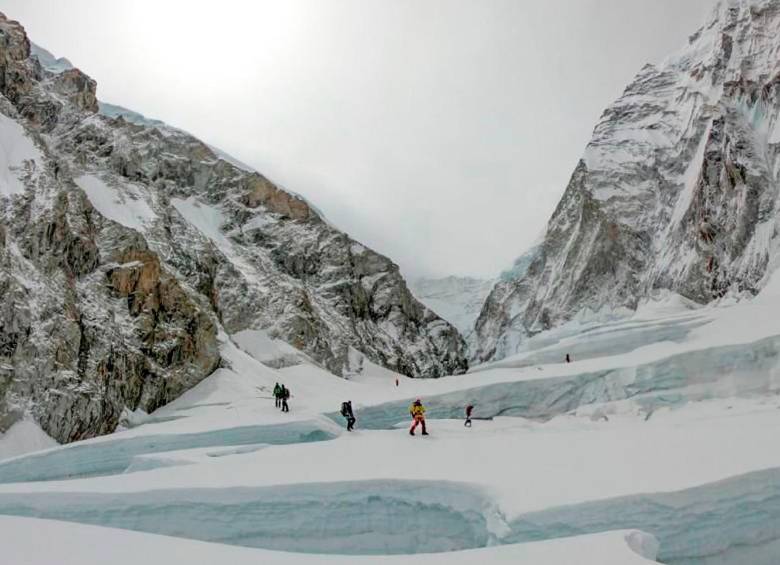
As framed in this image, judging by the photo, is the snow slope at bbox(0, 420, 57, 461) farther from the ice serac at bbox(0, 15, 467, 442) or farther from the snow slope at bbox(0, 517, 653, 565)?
the snow slope at bbox(0, 517, 653, 565)

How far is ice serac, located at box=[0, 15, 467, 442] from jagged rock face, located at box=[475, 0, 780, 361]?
32069mm

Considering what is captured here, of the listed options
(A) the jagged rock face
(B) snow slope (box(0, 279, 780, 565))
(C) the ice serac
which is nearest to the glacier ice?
(B) snow slope (box(0, 279, 780, 565))

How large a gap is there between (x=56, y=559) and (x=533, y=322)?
11667 cm

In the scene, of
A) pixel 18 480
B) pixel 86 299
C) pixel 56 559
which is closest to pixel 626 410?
pixel 56 559

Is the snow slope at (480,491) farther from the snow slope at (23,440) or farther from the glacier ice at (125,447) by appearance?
the snow slope at (23,440)

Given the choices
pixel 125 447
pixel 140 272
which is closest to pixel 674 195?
pixel 140 272

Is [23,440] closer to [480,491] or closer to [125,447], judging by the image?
[125,447]

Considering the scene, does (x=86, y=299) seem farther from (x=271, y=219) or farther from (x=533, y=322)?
(x=533, y=322)

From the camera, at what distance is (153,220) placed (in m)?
52.4

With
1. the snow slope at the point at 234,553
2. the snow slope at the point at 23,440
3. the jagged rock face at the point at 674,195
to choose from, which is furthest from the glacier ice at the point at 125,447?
the jagged rock face at the point at 674,195

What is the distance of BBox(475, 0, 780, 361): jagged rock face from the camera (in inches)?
2699

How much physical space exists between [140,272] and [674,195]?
280 feet

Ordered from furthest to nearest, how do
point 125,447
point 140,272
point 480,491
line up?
point 140,272
point 125,447
point 480,491

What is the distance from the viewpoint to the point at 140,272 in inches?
1630
